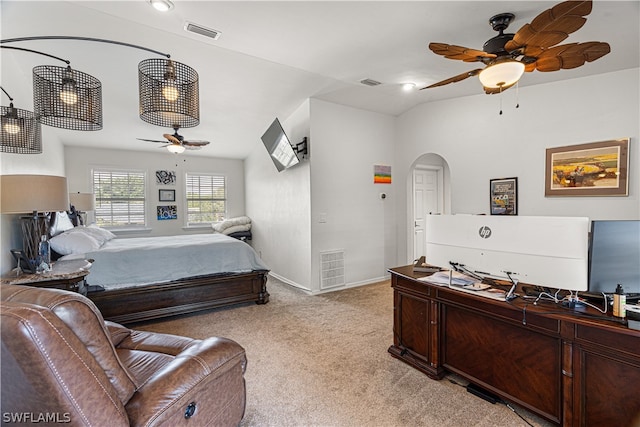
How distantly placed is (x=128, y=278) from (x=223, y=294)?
1.09 meters

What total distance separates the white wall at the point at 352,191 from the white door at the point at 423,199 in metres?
0.61

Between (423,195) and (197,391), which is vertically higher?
(423,195)

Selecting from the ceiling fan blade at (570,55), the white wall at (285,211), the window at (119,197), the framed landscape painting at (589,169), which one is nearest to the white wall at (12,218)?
the window at (119,197)

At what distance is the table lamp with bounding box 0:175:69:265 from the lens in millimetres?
2195

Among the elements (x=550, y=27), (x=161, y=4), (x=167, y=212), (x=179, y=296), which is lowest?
(x=179, y=296)

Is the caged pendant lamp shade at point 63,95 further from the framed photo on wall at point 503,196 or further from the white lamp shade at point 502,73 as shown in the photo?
the framed photo on wall at point 503,196

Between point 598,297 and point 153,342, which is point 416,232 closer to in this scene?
point 598,297

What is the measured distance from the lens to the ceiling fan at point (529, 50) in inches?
70.9

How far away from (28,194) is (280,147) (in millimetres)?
2938

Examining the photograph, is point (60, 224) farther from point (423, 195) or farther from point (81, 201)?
point (423, 195)

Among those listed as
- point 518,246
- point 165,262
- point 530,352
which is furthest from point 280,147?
point 530,352

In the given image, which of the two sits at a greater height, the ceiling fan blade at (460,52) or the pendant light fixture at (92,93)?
the ceiling fan blade at (460,52)

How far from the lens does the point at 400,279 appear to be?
8.28ft

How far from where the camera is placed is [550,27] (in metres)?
1.80
